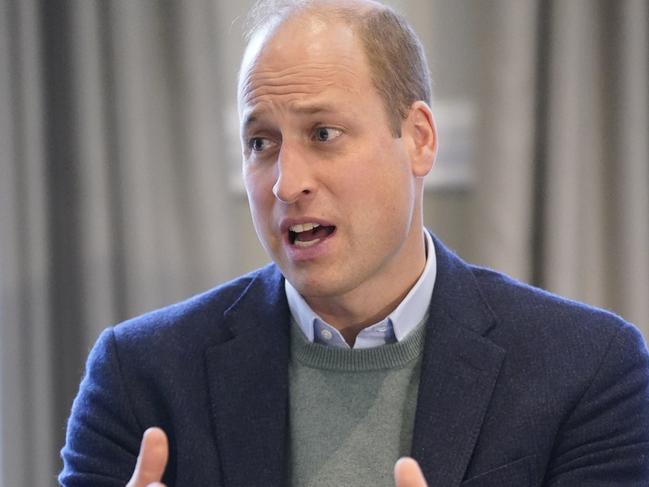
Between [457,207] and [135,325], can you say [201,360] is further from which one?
[457,207]

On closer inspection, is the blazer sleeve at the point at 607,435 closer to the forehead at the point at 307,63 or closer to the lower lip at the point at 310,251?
the lower lip at the point at 310,251

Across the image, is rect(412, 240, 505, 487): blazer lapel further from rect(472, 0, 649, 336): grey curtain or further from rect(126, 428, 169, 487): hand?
rect(472, 0, 649, 336): grey curtain

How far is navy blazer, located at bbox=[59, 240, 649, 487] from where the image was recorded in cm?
154

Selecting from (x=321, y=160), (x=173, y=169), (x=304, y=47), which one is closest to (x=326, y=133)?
(x=321, y=160)

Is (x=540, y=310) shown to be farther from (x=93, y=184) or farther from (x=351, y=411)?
(x=93, y=184)

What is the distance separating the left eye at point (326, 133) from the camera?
158cm

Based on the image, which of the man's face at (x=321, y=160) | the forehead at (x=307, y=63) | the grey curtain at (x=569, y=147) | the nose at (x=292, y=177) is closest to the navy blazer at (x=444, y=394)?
the man's face at (x=321, y=160)

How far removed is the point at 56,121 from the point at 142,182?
11.1 inches

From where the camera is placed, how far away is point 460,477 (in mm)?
1518

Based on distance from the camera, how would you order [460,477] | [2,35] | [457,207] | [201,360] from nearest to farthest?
[460,477]
[201,360]
[2,35]
[457,207]

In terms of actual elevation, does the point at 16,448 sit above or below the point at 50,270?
below

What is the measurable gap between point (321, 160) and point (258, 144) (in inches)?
5.4

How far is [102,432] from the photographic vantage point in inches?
64.6

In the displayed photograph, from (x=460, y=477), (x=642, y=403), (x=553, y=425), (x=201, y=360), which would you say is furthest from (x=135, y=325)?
(x=642, y=403)
